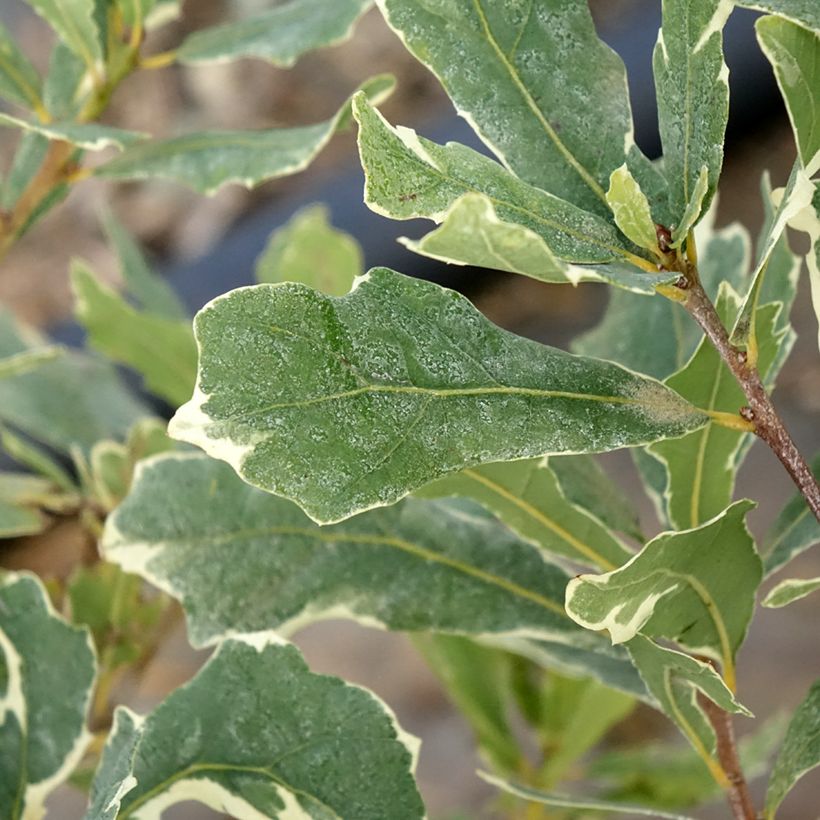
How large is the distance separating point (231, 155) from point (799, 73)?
0.35m

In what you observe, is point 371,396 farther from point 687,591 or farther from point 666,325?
point 666,325

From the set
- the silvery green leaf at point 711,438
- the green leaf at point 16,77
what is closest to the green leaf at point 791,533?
the silvery green leaf at point 711,438

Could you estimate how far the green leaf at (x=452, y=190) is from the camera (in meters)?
0.40

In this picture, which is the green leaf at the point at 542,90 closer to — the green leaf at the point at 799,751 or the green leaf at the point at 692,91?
the green leaf at the point at 692,91

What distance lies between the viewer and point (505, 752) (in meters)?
0.96

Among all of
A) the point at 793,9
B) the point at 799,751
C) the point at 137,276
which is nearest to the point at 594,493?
the point at 799,751

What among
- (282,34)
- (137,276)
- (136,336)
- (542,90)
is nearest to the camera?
(542,90)

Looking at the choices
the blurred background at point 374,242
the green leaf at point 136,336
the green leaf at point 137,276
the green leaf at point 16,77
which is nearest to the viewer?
the green leaf at point 16,77

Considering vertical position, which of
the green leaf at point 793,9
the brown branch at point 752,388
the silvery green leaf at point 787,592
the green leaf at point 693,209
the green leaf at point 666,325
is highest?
the green leaf at point 793,9

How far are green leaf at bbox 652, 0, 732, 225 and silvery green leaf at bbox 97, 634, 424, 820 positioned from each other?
26 centimetres

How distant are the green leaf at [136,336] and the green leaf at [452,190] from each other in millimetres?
432

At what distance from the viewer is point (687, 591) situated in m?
0.48

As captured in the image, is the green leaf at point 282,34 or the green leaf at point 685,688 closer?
the green leaf at point 685,688

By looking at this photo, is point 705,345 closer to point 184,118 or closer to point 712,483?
point 712,483
